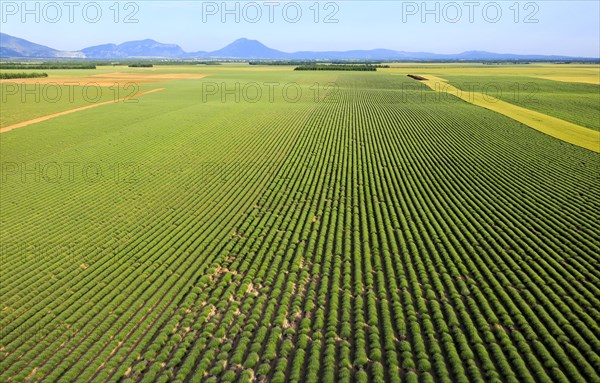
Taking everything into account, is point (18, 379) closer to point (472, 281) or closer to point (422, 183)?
point (472, 281)

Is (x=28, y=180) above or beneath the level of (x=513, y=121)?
beneath

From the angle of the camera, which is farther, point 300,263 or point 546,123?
point 546,123

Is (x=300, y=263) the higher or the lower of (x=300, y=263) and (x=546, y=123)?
the lower

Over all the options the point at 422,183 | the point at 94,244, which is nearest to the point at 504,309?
the point at 422,183

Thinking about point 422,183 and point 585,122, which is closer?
point 422,183

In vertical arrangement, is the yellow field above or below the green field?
above

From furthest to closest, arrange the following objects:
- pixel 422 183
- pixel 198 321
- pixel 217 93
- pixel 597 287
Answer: pixel 217 93 → pixel 422 183 → pixel 597 287 → pixel 198 321

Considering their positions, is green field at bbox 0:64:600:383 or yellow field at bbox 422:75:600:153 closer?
green field at bbox 0:64:600:383

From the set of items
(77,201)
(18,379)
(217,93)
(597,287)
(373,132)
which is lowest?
(18,379)
